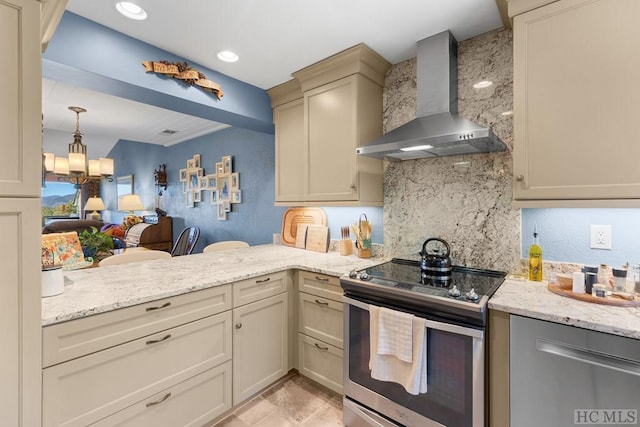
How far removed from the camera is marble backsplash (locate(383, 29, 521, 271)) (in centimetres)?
187

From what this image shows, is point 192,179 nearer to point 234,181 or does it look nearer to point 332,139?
point 234,181

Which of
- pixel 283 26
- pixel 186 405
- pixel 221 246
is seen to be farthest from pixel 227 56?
pixel 186 405

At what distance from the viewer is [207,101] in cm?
231

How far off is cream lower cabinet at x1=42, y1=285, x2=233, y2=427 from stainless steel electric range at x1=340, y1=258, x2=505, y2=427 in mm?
763

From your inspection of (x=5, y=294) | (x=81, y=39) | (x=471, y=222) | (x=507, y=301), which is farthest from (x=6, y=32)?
(x=471, y=222)

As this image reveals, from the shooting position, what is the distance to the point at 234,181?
406 cm

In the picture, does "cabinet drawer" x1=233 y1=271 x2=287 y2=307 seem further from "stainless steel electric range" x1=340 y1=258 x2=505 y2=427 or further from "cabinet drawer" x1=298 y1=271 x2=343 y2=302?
"stainless steel electric range" x1=340 y1=258 x2=505 y2=427

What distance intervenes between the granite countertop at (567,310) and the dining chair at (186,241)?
13.5 ft

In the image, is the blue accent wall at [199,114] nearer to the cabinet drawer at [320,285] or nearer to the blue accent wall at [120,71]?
the blue accent wall at [120,71]

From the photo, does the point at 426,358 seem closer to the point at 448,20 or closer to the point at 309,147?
the point at 309,147

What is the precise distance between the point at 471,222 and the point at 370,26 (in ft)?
4.71

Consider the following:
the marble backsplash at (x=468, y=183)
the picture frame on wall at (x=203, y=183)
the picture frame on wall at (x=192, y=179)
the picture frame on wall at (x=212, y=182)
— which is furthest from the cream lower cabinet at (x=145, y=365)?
the picture frame on wall at (x=192, y=179)

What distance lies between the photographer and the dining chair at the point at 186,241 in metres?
4.52
